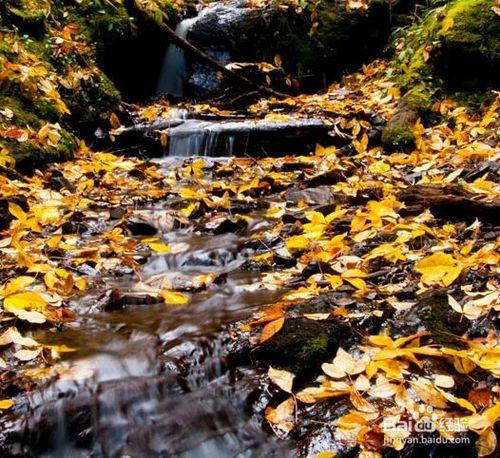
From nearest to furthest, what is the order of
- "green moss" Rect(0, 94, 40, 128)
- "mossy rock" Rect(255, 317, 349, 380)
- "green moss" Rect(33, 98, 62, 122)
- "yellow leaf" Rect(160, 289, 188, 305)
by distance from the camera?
"mossy rock" Rect(255, 317, 349, 380) < "yellow leaf" Rect(160, 289, 188, 305) < "green moss" Rect(0, 94, 40, 128) < "green moss" Rect(33, 98, 62, 122)

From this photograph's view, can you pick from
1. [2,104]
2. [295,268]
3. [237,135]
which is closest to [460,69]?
[237,135]

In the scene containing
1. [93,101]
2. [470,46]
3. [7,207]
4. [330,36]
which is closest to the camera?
[7,207]

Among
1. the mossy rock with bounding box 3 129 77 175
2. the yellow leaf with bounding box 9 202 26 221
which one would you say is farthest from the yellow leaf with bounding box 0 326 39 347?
the mossy rock with bounding box 3 129 77 175

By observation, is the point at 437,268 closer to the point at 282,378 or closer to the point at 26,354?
the point at 282,378

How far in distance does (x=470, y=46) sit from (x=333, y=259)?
4349 mm

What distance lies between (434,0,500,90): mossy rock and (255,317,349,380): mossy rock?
498 centimetres

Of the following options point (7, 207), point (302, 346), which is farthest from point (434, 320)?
point (7, 207)

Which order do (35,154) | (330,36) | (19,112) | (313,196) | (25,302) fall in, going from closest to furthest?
(25,302) < (313,196) < (35,154) < (19,112) < (330,36)

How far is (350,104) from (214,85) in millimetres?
3423

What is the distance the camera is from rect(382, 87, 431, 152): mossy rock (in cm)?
560

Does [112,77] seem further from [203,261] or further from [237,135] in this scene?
[203,261]

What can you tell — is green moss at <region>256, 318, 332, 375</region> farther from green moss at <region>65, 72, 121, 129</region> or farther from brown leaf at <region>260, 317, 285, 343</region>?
green moss at <region>65, 72, 121, 129</region>

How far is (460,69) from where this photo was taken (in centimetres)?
605

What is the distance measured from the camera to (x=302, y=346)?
2.09 metres
